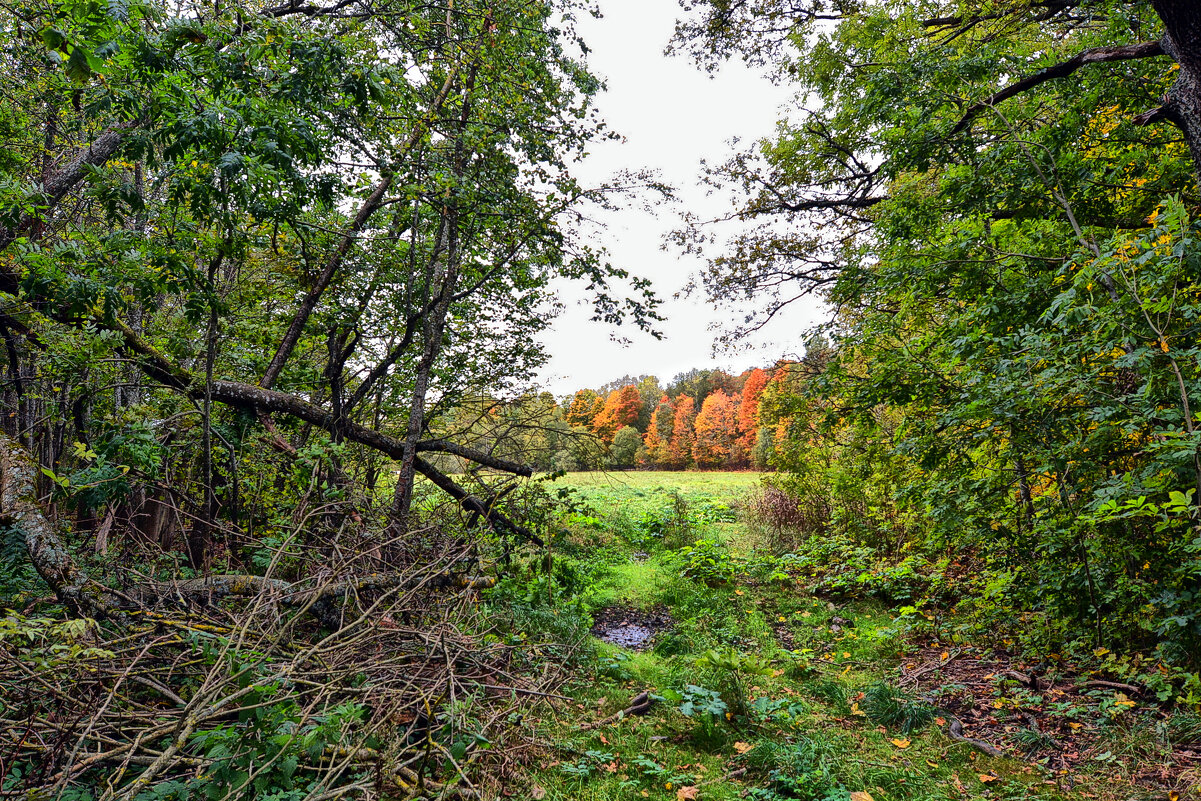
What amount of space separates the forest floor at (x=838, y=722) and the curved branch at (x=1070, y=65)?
4.87 meters

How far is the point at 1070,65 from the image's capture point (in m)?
4.21

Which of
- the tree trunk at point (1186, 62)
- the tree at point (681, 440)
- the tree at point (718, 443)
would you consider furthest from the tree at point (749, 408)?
the tree trunk at point (1186, 62)

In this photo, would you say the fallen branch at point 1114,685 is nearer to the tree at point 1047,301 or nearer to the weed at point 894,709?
the tree at point 1047,301

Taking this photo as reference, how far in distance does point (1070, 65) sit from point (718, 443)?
2674 cm

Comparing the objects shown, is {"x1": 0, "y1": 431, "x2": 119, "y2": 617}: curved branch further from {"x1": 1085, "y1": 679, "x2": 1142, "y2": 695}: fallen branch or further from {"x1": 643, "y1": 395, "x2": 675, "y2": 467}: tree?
{"x1": 643, "y1": 395, "x2": 675, "y2": 467}: tree

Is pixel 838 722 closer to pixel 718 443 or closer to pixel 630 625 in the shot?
pixel 630 625

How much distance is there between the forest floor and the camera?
2906 mm

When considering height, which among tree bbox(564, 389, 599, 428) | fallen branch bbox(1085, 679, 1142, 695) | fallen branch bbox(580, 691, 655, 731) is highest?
tree bbox(564, 389, 599, 428)

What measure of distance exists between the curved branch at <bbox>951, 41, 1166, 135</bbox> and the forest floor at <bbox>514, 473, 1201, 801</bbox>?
4.87 metres

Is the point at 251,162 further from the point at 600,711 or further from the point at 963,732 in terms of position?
the point at 963,732

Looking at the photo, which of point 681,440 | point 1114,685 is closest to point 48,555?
point 1114,685

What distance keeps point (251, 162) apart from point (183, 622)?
273 cm

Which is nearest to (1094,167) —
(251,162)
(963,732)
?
(963,732)

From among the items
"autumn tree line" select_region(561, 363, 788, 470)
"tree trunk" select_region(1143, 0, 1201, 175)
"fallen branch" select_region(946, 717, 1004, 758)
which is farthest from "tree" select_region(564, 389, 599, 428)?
"autumn tree line" select_region(561, 363, 788, 470)
